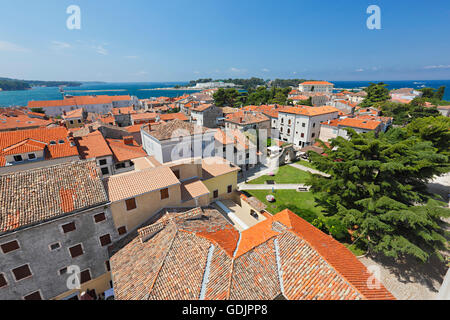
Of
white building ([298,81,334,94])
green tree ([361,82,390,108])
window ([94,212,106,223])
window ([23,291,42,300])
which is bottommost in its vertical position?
window ([23,291,42,300])

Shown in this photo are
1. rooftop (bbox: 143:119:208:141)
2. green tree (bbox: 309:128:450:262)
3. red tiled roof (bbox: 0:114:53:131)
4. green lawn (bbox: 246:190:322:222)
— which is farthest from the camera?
red tiled roof (bbox: 0:114:53:131)

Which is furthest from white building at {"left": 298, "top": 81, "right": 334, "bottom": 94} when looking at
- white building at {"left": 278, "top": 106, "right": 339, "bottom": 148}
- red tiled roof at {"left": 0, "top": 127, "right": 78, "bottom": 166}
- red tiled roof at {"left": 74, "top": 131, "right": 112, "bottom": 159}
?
red tiled roof at {"left": 0, "top": 127, "right": 78, "bottom": 166}

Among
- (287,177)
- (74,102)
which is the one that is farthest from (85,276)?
(74,102)

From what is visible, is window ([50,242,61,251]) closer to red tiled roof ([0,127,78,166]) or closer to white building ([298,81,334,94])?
red tiled roof ([0,127,78,166])

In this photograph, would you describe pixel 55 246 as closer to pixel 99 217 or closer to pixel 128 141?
pixel 99 217

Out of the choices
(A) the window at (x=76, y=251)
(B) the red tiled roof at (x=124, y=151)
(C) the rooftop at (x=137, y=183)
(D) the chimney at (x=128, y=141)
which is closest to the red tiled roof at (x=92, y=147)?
(B) the red tiled roof at (x=124, y=151)

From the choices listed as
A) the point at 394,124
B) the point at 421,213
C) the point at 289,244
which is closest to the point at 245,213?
the point at 289,244
